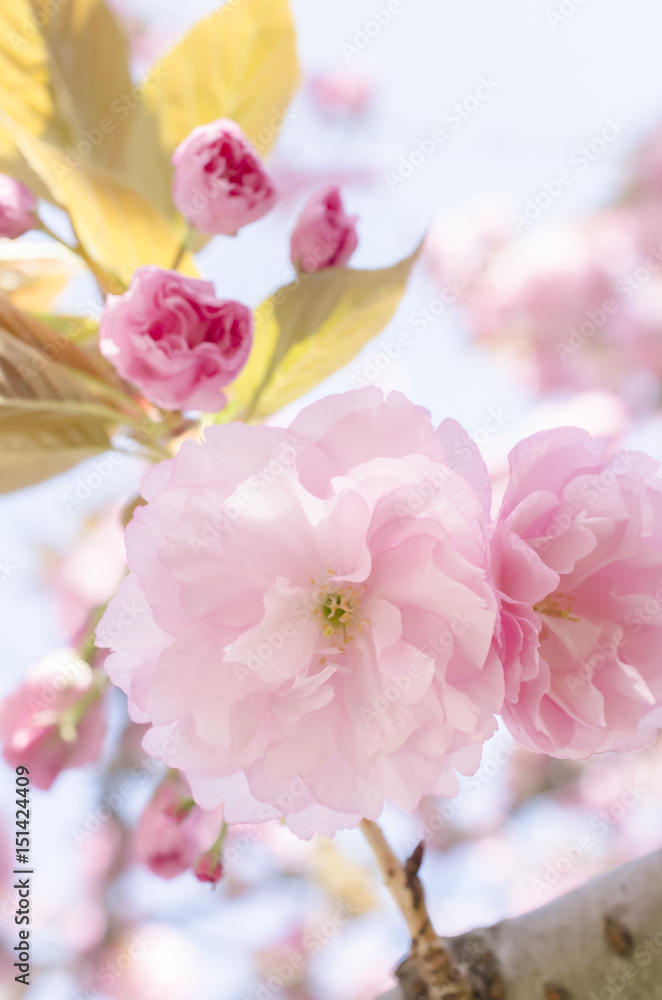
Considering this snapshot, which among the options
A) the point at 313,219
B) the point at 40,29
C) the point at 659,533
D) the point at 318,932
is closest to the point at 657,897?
the point at 659,533

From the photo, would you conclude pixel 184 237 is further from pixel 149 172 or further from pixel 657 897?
pixel 657 897

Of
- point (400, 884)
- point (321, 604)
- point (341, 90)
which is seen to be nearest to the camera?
point (321, 604)

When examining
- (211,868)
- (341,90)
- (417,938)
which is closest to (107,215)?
(211,868)

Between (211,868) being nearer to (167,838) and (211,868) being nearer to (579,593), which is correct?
(167,838)

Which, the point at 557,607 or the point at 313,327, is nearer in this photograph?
the point at 557,607

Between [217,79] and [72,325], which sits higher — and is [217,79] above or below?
above
